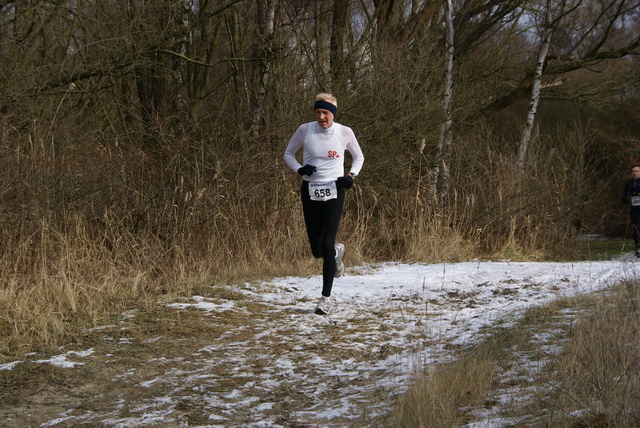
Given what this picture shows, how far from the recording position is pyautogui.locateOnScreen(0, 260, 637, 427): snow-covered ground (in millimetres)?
3793

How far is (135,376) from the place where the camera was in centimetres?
448

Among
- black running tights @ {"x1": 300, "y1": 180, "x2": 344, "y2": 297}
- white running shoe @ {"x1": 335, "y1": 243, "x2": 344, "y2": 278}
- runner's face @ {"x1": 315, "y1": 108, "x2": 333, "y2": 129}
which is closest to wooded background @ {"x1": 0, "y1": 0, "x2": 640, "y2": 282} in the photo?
white running shoe @ {"x1": 335, "y1": 243, "x2": 344, "y2": 278}

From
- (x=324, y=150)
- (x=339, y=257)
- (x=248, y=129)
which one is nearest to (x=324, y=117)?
(x=324, y=150)

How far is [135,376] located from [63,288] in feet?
7.58

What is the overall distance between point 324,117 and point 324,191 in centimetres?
64

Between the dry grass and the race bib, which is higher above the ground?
the race bib

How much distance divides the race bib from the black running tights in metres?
0.06

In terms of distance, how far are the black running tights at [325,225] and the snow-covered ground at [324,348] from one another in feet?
1.39

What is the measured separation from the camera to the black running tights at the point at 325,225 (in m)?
6.25

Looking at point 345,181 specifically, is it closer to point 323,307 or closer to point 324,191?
point 324,191

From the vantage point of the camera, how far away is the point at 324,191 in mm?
6152

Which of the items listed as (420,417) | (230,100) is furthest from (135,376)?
(230,100)

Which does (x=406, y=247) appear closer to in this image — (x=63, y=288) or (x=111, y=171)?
(x=111, y=171)

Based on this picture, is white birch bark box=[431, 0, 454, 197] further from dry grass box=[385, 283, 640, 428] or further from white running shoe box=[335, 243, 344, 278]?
dry grass box=[385, 283, 640, 428]
